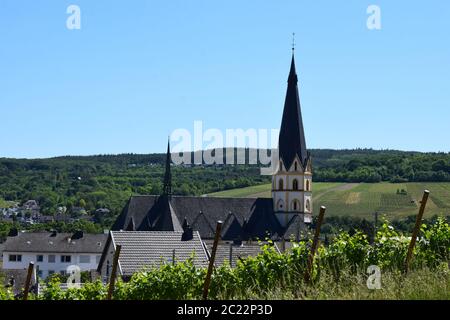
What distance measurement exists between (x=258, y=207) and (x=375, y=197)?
28.0 m

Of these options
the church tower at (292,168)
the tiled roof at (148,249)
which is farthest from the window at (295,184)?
the tiled roof at (148,249)

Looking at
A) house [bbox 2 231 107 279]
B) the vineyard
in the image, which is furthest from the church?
the vineyard

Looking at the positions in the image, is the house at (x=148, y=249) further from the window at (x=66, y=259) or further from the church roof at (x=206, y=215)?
the window at (x=66, y=259)

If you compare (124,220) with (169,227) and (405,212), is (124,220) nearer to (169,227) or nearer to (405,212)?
(169,227)

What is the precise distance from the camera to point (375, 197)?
95.8 meters

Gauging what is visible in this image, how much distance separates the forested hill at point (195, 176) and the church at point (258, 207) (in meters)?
31.9

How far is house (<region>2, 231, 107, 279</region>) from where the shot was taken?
7719cm

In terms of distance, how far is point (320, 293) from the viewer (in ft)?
39.1

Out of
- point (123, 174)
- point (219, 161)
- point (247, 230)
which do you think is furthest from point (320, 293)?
point (123, 174)

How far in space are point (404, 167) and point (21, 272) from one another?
61.3 meters

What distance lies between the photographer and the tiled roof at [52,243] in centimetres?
7756

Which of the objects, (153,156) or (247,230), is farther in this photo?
(153,156)

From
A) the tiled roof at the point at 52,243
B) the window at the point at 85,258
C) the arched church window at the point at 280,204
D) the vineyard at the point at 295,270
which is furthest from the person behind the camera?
the window at the point at 85,258

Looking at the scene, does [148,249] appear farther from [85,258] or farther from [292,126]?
[85,258]
